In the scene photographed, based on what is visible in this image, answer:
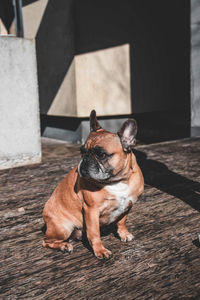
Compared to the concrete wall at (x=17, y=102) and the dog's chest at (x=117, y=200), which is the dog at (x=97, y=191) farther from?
the concrete wall at (x=17, y=102)

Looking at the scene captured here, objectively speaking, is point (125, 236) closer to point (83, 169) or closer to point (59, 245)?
point (59, 245)

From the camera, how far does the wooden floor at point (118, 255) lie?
206 centimetres

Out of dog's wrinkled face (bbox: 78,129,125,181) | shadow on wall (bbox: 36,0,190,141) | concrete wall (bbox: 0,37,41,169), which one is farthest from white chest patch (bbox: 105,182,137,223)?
shadow on wall (bbox: 36,0,190,141)

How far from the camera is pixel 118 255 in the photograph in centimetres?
249

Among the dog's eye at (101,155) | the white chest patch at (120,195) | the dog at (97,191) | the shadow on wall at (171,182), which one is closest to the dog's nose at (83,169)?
the dog at (97,191)

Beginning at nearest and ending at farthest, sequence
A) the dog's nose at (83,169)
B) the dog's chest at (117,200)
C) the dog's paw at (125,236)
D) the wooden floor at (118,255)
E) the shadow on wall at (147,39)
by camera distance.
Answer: the wooden floor at (118,255), the dog's nose at (83,169), the dog's chest at (117,200), the dog's paw at (125,236), the shadow on wall at (147,39)

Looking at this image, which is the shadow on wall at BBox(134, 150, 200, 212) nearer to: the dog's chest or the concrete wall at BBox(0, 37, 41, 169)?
the dog's chest

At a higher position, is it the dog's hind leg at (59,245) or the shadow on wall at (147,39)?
the shadow on wall at (147,39)

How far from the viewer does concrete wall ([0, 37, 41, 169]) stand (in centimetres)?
545

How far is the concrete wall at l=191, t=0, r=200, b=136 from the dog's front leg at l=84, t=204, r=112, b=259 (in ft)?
17.7

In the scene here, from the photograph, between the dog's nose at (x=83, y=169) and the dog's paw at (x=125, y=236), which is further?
the dog's paw at (x=125, y=236)

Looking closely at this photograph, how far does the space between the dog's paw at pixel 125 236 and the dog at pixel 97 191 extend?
22 centimetres

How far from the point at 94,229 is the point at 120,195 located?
0.32m

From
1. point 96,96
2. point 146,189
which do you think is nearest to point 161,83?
point 96,96
